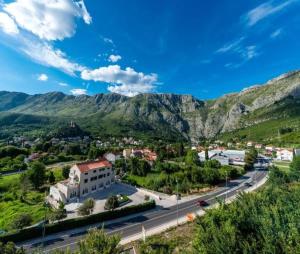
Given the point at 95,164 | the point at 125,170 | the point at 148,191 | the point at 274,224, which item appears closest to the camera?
the point at 274,224

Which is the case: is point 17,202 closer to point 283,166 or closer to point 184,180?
point 184,180

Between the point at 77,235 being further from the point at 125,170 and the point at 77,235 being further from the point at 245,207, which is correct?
the point at 125,170

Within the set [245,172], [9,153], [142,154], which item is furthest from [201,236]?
[9,153]

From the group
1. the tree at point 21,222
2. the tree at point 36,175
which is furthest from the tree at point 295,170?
the tree at point 36,175

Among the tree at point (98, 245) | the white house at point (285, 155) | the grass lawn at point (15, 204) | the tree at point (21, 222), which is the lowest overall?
the grass lawn at point (15, 204)

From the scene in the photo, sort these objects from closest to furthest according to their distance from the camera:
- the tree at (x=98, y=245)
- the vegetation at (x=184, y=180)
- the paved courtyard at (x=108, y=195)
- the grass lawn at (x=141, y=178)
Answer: the tree at (x=98, y=245), the paved courtyard at (x=108, y=195), the vegetation at (x=184, y=180), the grass lawn at (x=141, y=178)

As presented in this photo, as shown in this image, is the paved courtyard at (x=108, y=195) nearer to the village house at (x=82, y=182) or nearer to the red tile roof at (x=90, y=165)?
the village house at (x=82, y=182)
